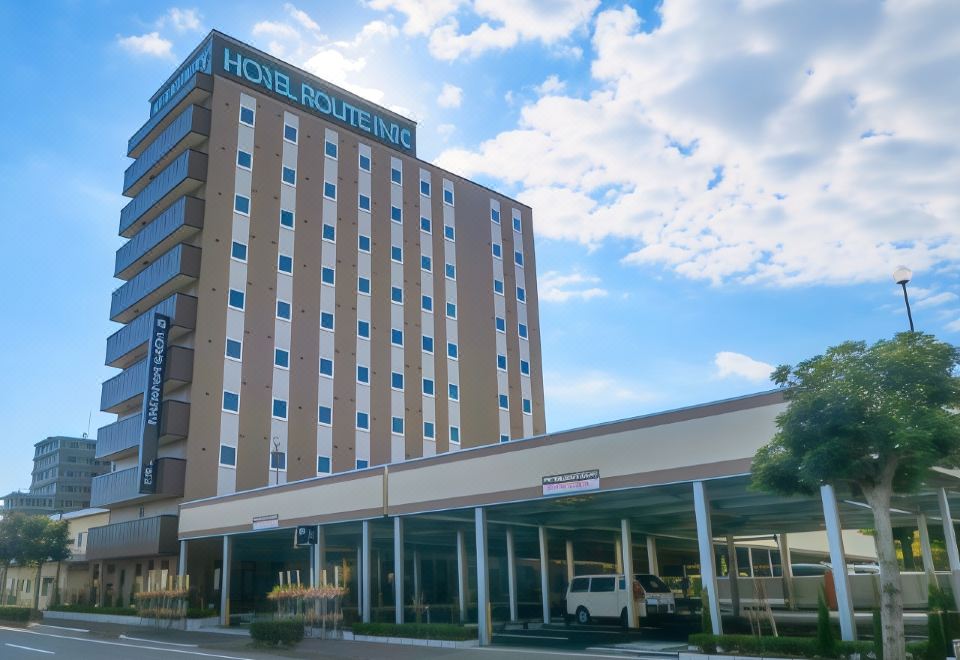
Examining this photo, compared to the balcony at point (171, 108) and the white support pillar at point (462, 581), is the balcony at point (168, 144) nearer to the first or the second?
the balcony at point (171, 108)

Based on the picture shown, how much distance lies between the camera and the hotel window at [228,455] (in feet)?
142

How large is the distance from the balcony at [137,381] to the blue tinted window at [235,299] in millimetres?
3675

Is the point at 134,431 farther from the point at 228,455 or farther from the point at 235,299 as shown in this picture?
the point at 235,299

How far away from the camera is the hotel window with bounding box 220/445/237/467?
43.3 metres

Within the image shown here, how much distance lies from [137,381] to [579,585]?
2789 cm

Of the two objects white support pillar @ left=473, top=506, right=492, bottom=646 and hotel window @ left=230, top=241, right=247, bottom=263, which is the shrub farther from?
hotel window @ left=230, top=241, right=247, bottom=263

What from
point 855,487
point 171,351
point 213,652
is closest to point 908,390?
point 855,487

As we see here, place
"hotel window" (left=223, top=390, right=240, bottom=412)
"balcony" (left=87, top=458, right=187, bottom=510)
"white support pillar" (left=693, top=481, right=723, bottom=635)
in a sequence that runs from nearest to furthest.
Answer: "white support pillar" (left=693, top=481, right=723, bottom=635)
"balcony" (left=87, top=458, right=187, bottom=510)
"hotel window" (left=223, top=390, right=240, bottom=412)

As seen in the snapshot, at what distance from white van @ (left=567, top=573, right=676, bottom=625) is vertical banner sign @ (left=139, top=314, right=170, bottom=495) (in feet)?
75.5

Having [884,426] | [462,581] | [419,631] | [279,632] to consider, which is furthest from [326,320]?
[884,426]

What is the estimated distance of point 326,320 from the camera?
49594 mm

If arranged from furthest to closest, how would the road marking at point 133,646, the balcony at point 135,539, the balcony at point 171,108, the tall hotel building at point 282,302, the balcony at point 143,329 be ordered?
the balcony at point 171,108 < the tall hotel building at point 282,302 < the balcony at point 143,329 < the balcony at point 135,539 < the road marking at point 133,646

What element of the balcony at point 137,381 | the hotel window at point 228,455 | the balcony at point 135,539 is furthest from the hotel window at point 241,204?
the balcony at point 135,539

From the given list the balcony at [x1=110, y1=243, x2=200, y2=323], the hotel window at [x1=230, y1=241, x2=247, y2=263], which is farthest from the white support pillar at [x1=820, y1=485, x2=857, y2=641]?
the hotel window at [x1=230, y1=241, x2=247, y2=263]
